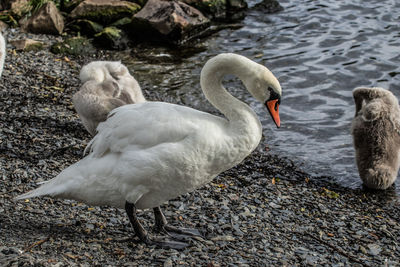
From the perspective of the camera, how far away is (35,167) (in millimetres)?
6031

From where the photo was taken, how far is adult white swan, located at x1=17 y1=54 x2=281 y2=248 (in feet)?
13.9

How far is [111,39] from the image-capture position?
37.3ft

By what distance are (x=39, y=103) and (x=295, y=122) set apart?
12.7 ft

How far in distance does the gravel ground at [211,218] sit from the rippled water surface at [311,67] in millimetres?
784

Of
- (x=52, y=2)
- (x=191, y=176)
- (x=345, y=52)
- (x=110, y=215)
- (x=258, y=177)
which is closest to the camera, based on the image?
(x=191, y=176)

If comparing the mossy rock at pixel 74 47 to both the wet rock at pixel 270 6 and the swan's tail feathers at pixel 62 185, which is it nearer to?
the wet rock at pixel 270 6

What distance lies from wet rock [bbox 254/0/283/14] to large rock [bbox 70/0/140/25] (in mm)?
3338

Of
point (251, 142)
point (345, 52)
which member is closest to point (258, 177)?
point (251, 142)

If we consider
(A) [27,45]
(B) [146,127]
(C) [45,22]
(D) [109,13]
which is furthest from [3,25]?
(B) [146,127]

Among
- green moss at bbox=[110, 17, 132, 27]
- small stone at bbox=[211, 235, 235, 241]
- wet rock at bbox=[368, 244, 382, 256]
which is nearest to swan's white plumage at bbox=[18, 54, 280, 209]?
small stone at bbox=[211, 235, 235, 241]

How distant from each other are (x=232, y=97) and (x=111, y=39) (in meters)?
7.28

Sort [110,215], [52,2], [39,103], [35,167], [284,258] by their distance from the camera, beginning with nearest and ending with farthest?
[284,258], [110,215], [35,167], [39,103], [52,2]

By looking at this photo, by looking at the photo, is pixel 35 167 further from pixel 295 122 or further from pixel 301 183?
pixel 295 122

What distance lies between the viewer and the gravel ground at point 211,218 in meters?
4.45
